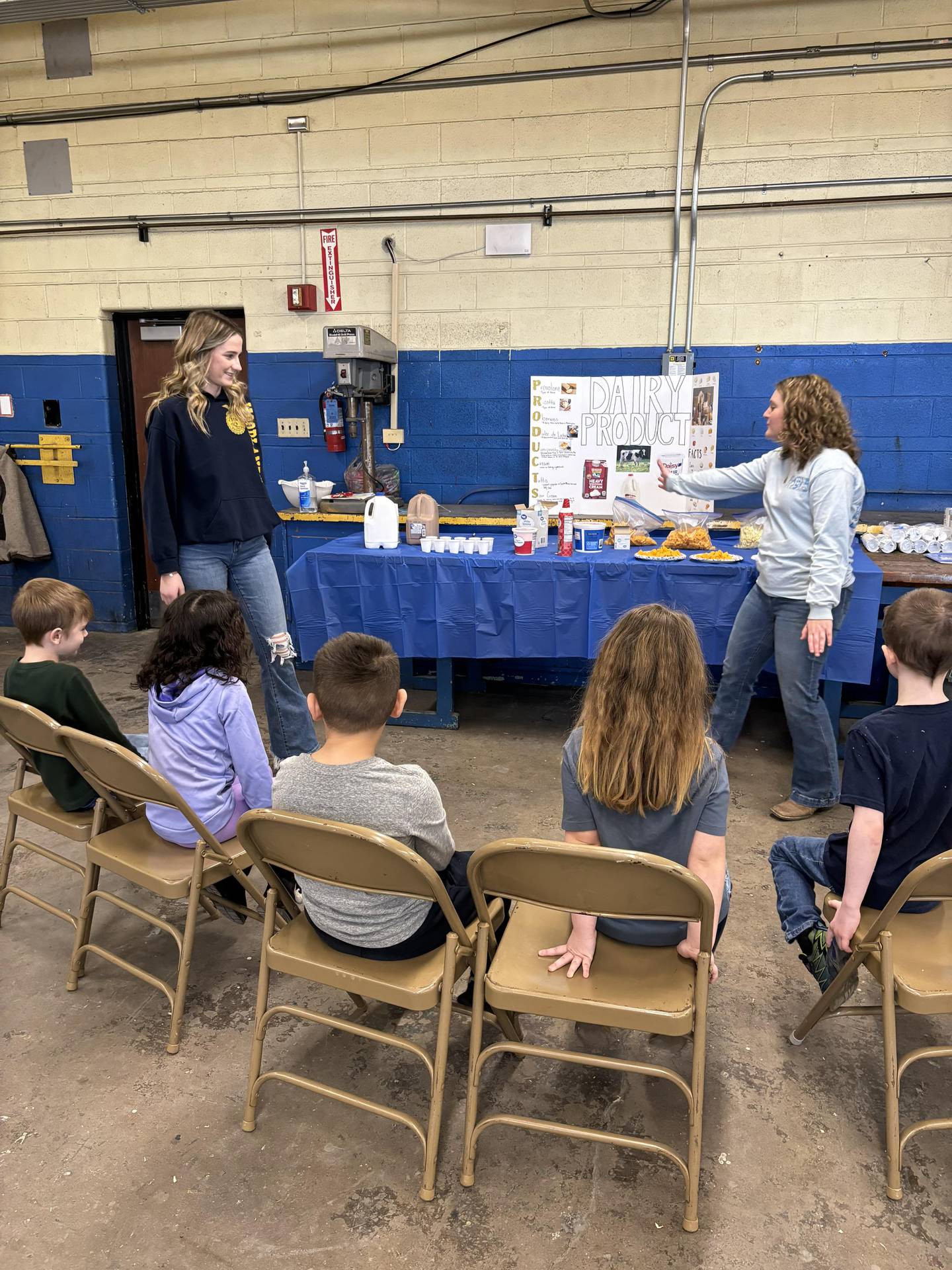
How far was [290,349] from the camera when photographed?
5.20 meters

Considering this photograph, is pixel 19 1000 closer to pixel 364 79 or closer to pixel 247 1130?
pixel 247 1130

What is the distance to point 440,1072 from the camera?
5.12 ft

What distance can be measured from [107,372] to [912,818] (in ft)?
17.9

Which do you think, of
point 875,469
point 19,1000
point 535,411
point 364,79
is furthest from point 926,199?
point 19,1000

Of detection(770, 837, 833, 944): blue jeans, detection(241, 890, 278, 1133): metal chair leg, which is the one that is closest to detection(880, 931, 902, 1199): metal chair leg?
detection(770, 837, 833, 944): blue jeans

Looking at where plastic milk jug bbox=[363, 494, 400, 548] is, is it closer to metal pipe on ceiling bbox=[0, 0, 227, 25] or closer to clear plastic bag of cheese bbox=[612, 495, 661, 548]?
clear plastic bag of cheese bbox=[612, 495, 661, 548]

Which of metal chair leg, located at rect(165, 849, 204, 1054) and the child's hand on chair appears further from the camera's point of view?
metal chair leg, located at rect(165, 849, 204, 1054)

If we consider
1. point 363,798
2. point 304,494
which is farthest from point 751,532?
point 363,798

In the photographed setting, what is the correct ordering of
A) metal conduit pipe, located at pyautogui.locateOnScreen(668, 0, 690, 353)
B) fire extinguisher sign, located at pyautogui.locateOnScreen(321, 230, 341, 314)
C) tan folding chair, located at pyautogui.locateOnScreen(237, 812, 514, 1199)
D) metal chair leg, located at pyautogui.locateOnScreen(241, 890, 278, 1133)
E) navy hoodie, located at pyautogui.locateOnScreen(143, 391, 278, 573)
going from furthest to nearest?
fire extinguisher sign, located at pyautogui.locateOnScreen(321, 230, 341, 314), metal conduit pipe, located at pyautogui.locateOnScreen(668, 0, 690, 353), navy hoodie, located at pyautogui.locateOnScreen(143, 391, 278, 573), metal chair leg, located at pyautogui.locateOnScreen(241, 890, 278, 1133), tan folding chair, located at pyautogui.locateOnScreen(237, 812, 514, 1199)

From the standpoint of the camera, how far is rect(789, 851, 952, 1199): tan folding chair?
146 cm

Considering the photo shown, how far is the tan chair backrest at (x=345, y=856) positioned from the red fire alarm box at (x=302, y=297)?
4185mm

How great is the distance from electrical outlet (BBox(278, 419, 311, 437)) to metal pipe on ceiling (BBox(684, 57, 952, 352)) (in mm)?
2244

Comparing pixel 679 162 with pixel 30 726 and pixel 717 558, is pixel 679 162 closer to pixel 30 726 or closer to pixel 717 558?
pixel 717 558

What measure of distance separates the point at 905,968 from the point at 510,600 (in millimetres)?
2369
